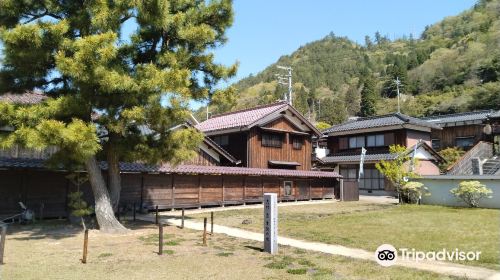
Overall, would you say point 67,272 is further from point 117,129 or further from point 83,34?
point 83,34

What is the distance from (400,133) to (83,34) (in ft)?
102

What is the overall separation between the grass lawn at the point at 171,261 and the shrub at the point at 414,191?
17.1 meters

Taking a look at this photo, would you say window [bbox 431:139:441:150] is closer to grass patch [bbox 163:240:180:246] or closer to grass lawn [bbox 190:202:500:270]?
grass lawn [bbox 190:202:500:270]

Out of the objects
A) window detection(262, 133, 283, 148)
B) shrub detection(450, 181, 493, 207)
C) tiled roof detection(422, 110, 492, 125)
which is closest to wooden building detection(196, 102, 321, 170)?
window detection(262, 133, 283, 148)

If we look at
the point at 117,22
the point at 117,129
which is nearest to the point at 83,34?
the point at 117,22

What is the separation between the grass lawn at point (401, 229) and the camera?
1241 centimetres

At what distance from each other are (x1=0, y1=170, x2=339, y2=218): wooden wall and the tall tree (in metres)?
5.03

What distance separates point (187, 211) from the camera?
2453 cm

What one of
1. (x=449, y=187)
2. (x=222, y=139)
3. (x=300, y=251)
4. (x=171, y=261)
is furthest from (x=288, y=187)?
(x=171, y=261)

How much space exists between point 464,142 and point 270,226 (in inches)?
1534

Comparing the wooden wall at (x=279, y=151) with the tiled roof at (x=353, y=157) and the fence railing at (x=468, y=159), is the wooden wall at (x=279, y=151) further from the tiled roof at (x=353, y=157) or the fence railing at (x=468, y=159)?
the fence railing at (x=468, y=159)

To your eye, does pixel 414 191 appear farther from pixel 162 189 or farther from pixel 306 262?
pixel 306 262

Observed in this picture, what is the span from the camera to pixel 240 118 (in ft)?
121

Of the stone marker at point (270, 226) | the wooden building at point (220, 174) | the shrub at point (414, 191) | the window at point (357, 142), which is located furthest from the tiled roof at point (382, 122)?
the stone marker at point (270, 226)
